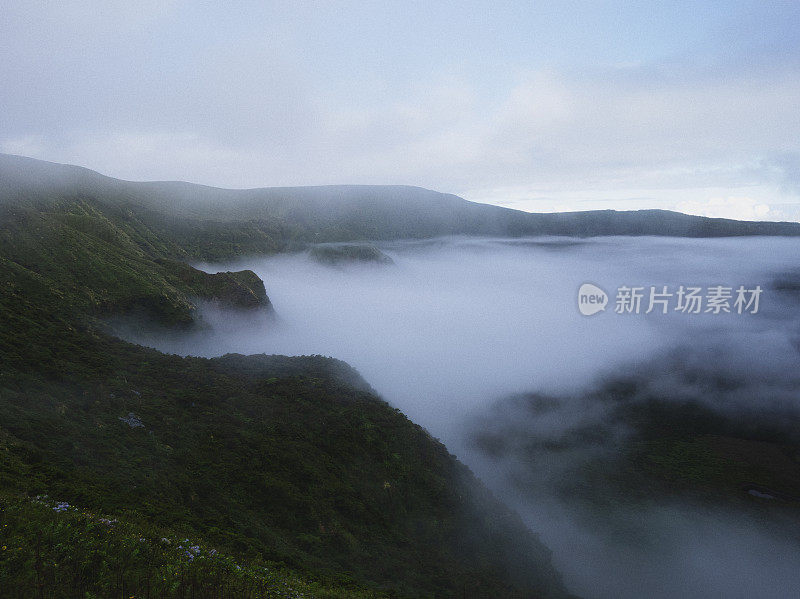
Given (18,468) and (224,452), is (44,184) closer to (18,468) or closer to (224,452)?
(224,452)

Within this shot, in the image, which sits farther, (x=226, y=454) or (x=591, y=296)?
(x=591, y=296)

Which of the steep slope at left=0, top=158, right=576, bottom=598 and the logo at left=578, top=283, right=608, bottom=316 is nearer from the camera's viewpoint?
the steep slope at left=0, top=158, right=576, bottom=598

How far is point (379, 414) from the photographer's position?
44188 mm

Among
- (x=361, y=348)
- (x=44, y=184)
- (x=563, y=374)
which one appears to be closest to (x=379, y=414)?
(x=44, y=184)

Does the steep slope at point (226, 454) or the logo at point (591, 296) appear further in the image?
the logo at point (591, 296)

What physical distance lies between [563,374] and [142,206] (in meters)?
175

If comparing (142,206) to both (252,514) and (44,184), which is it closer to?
(44,184)

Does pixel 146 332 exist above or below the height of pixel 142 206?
below

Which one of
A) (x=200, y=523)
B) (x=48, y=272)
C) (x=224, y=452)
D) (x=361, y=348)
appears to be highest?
(x=48, y=272)

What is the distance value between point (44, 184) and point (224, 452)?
8614 cm

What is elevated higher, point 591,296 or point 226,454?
point 591,296

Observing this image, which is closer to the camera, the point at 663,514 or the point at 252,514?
the point at 252,514

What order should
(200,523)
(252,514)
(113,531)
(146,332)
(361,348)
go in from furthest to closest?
(361,348)
(146,332)
(252,514)
(200,523)
(113,531)

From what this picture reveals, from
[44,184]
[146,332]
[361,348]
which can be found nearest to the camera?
[146,332]
